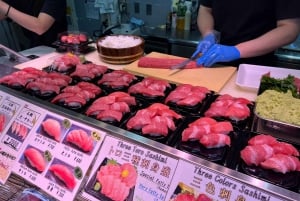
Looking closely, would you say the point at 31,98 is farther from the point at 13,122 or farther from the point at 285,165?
the point at 285,165

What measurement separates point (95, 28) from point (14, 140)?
305cm

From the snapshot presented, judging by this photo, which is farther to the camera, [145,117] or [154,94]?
[154,94]

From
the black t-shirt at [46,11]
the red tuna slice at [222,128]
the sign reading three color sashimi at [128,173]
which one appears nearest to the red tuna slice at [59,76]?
the sign reading three color sashimi at [128,173]

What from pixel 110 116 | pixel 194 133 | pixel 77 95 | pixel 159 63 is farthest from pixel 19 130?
pixel 159 63

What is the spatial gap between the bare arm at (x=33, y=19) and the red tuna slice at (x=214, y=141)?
1789mm

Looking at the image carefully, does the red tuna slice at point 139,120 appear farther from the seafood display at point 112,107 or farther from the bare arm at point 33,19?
the bare arm at point 33,19

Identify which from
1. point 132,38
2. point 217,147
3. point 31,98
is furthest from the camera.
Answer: point 132,38

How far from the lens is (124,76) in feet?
4.68

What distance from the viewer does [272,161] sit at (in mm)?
822

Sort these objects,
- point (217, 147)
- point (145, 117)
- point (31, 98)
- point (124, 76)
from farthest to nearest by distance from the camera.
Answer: point (124, 76) → point (31, 98) → point (145, 117) → point (217, 147)

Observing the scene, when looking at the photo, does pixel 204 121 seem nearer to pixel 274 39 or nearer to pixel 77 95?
pixel 77 95

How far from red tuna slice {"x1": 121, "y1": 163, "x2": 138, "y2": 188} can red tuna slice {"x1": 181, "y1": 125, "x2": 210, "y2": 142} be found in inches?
8.2

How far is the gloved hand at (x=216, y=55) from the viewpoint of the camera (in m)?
1.56

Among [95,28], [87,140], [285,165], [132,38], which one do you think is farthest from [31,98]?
[95,28]
